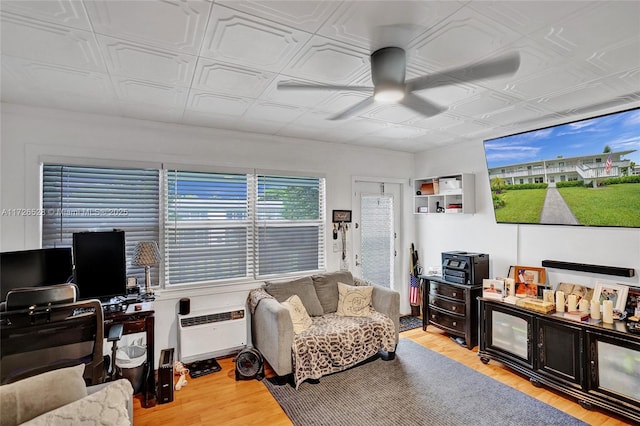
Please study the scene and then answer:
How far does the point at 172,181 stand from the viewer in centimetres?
346

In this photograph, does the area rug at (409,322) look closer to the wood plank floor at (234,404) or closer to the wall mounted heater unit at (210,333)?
the wood plank floor at (234,404)

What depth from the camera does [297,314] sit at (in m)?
3.29

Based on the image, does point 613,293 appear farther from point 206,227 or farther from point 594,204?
point 206,227

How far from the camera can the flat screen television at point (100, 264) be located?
2766mm

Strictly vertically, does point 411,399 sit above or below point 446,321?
below

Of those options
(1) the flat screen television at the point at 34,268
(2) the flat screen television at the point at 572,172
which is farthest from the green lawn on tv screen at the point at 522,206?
(1) the flat screen television at the point at 34,268

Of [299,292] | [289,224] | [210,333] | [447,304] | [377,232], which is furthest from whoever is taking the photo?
[377,232]

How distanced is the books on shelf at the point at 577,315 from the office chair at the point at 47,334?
12.4 ft

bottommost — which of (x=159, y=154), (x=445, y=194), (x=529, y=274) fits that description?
(x=529, y=274)

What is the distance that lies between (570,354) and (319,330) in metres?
2.24

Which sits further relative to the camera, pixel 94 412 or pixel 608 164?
pixel 608 164

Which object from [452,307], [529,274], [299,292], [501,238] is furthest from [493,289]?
[299,292]

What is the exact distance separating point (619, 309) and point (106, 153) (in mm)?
4949

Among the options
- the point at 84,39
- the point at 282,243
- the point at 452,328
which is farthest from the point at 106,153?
the point at 452,328
